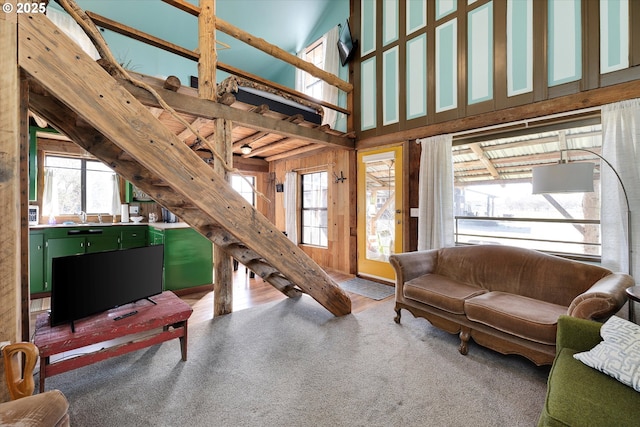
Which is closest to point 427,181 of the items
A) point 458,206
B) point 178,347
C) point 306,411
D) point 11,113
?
point 458,206

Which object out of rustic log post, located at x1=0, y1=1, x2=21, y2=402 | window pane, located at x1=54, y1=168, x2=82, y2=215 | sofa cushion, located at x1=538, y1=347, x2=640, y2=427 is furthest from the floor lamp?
window pane, located at x1=54, y1=168, x2=82, y2=215

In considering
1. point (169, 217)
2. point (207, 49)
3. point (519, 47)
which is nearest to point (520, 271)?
point (519, 47)

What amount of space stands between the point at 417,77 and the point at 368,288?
318 cm

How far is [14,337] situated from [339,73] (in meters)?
5.28

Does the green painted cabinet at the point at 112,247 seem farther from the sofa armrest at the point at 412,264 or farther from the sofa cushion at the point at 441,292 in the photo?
the sofa cushion at the point at 441,292

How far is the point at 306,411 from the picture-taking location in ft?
5.31

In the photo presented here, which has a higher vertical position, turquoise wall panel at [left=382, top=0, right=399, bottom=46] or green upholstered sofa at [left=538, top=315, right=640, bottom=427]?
turquoise wall panel at [left=382, top=0, right=399, bottom=46]

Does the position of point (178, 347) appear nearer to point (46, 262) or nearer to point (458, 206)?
point (46, 262)

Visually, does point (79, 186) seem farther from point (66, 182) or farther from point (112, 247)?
point (112, 247)

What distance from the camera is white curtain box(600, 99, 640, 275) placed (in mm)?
2381

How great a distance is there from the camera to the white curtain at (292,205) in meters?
5.91

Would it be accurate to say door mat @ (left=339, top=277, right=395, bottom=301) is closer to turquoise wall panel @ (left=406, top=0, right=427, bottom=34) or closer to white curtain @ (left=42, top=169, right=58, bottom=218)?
turquoise wall panel @ (left=406, top=0, right=427, bottom=34)

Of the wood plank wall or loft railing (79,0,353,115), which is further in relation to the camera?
the wood plank wall

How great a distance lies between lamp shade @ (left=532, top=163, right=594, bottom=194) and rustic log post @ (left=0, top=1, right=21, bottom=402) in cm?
351
